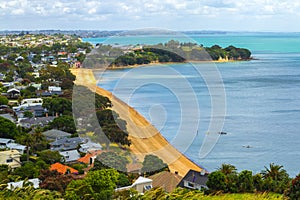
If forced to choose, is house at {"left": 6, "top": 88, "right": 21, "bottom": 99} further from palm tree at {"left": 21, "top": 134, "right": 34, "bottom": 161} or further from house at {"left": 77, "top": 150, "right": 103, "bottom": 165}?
house at {"left": 77, "top": 150, "right": 103, "bottom": 165}

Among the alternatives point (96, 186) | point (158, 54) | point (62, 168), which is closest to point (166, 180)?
point (62, 168)

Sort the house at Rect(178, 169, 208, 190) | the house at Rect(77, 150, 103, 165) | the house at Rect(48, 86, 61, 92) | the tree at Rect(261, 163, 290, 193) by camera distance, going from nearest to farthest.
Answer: the tree at Rect(261, 163, 290, 193) → the house at Rect(178, 169, 208, 190) → the house at Rect(77, 150, 103, 165) → the house at Rect(48, 86, 61, 92)

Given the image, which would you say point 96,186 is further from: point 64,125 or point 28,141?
point 64,125

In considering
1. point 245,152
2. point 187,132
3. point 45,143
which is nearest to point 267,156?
point 245,152

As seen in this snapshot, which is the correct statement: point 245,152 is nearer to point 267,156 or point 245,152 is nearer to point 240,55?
point 267,156

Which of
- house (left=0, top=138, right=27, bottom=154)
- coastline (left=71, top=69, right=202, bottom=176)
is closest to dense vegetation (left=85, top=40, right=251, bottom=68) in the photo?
coastline (left=71, top=69, right=202, bottom=176)
